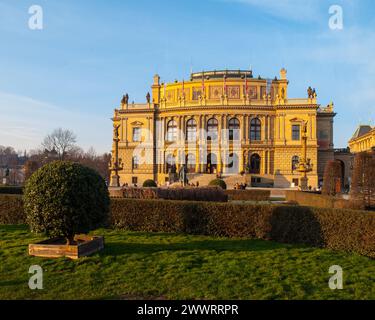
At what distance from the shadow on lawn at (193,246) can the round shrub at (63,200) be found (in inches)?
44.1

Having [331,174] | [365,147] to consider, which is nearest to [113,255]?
[331,174]

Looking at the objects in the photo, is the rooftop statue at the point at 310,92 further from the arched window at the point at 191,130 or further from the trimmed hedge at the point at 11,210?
the trimmed hedge at the point at 11,210

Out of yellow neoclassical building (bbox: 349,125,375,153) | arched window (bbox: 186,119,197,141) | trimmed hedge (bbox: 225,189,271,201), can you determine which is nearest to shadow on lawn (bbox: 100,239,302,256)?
trimmed hedge (bbox: 225,189,271,201)

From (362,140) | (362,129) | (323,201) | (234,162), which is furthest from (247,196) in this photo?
(362,129)

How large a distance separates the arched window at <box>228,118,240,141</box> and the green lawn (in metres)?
53.4

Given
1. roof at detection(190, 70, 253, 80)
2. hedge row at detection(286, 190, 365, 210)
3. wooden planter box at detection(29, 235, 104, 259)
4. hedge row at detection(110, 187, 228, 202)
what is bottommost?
wooden planter box at detection(29, 235, 104, 259)

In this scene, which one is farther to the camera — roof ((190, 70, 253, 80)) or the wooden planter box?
roof ((190, 70, 253, 80))

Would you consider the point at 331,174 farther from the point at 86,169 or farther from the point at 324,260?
the point at 86,169

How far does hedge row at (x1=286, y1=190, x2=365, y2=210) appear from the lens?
60.9 feet

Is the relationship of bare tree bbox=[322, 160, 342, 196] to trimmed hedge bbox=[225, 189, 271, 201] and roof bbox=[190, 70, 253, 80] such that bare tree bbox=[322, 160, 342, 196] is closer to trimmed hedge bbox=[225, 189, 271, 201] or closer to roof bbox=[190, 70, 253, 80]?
trimmed hedge bbox=[225, 189, 271, 201]

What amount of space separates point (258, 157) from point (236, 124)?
671cm

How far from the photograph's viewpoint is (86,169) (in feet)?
34.6

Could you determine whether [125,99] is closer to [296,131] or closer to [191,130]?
[191,130]

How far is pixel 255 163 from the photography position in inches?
2542
